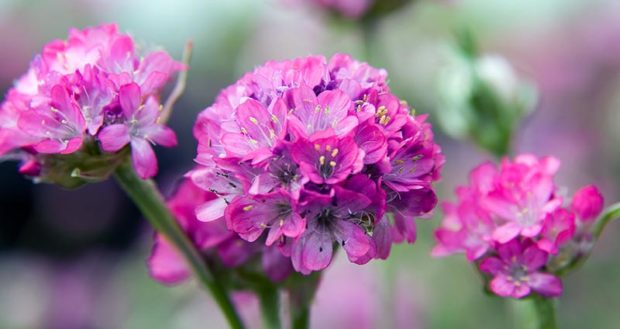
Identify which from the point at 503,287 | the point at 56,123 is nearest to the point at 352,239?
the point at 503,287

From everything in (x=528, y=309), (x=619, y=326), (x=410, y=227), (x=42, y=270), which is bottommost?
(x=42, y=270)

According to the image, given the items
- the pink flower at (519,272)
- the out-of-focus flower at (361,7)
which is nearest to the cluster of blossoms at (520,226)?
the pink flower at (519,272)

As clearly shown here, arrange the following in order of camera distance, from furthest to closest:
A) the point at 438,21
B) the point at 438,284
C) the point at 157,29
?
the point at 157,29
the point at 438,21
the point at 438,284

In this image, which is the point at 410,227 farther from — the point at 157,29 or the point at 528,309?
the point at 157,29

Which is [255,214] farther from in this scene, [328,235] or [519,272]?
[519,272]

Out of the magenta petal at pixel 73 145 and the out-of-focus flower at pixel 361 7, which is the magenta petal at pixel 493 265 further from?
the out-of-focus flower at pixel 361 7

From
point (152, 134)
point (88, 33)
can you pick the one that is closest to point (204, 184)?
point (152, 134)
